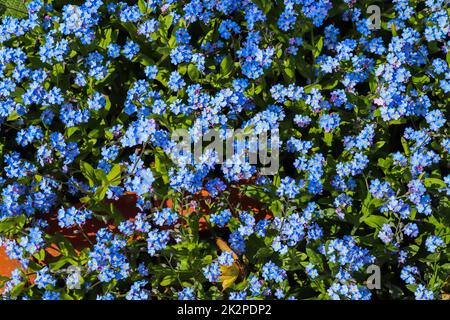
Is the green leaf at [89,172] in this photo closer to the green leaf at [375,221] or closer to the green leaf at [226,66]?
the green leaf at [226,66]

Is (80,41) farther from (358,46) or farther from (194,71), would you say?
(358,46)

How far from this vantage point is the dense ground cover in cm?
367

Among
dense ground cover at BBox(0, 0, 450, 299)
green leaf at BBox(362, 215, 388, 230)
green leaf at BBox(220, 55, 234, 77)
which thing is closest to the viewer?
dense ground cover at BBox(0, 0, 450, 299)

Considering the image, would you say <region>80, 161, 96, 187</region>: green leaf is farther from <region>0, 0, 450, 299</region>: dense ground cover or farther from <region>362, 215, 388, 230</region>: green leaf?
<region>362, 215, 388, 230</region>: green leaf

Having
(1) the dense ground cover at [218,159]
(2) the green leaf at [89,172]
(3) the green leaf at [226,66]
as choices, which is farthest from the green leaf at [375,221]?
(2) the green leaf at [89,172]

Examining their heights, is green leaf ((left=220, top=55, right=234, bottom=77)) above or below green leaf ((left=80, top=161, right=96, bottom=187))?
above

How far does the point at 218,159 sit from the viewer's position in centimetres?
369

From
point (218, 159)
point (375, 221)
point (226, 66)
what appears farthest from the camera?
point (226, 66)

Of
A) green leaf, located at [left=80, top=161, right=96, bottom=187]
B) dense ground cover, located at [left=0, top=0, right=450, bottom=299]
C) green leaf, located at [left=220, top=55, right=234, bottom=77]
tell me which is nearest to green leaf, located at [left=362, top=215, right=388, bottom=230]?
dense ground cover, located at [left=0, top=0, right=450, bottom=299]

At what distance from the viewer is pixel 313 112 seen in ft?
13.6

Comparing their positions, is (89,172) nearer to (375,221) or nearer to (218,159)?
(218,159)

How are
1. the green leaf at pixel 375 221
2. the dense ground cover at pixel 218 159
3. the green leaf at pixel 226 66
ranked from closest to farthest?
1. the dense ground cover at pixel 218 159
2. the green leaf at pixel 375 221
3. the green leaf at pixel 226 66

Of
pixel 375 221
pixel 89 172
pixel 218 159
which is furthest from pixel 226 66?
pixel 375 221

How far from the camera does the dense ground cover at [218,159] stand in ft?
12.1
